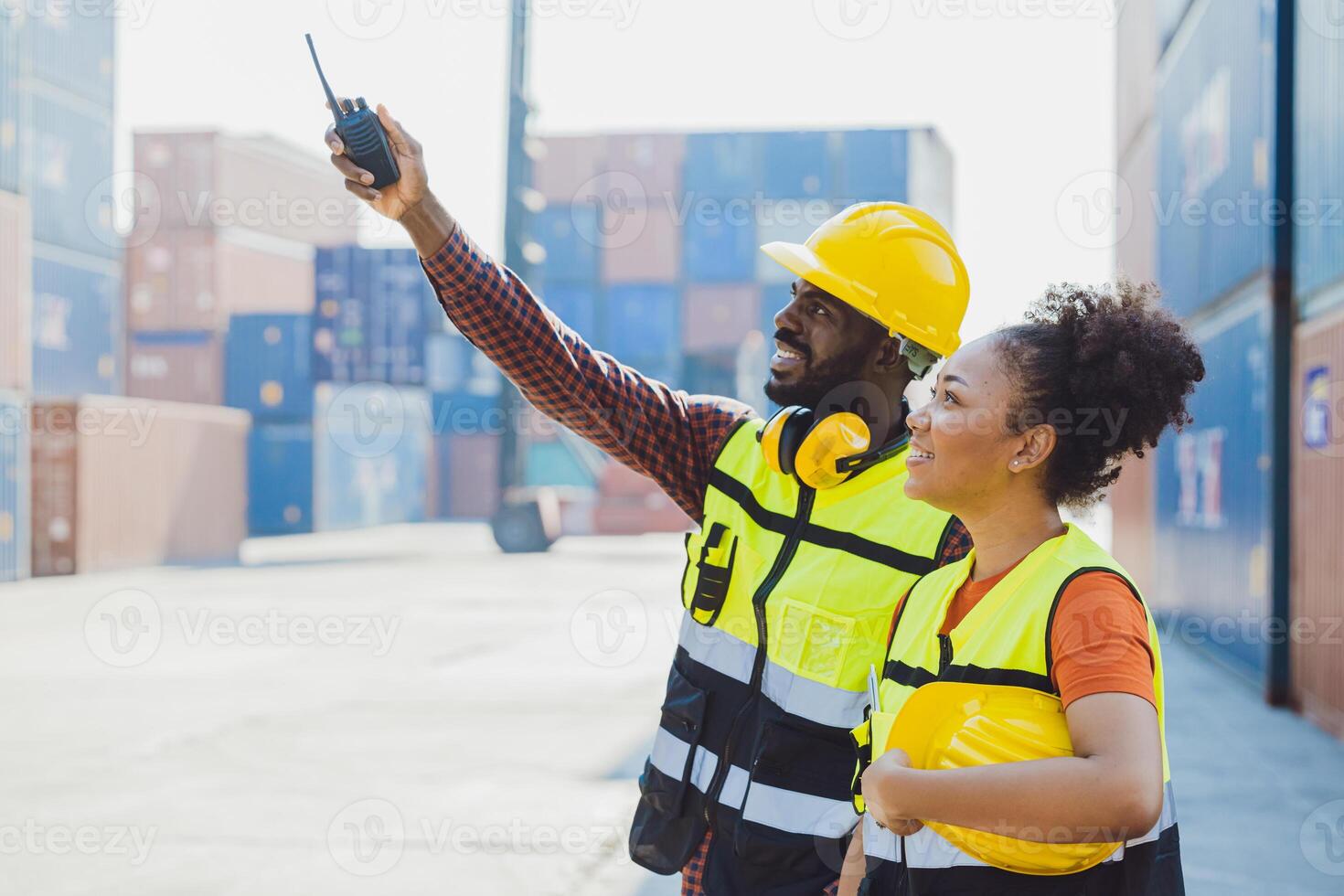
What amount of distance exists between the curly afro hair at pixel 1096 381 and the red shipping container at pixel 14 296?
59.9ft

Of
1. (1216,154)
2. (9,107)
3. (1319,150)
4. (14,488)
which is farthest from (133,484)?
(1319,150)

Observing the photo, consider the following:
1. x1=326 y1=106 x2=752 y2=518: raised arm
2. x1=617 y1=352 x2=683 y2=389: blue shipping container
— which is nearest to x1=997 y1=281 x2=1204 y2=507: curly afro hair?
x1=326 y1=106 x2=752 y2=518: raised arm

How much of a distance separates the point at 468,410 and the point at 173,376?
7759mm

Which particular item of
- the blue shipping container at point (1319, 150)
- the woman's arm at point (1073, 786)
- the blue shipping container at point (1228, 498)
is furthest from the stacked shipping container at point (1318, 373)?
the woman's arm at point (1073, 786)

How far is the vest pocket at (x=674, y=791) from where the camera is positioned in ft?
6.46

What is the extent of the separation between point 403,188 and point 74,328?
73.9 feet

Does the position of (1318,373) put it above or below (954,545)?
above

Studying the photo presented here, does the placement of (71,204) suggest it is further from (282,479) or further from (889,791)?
(889,791)

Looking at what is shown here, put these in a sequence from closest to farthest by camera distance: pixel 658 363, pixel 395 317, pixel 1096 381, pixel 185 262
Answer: pixel 1096 381
pixel 395 317
pixel 185 262
pixel 658 363

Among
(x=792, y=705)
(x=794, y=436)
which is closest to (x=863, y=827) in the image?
(x=792, y=705)

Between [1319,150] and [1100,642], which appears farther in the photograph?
[1319,150]

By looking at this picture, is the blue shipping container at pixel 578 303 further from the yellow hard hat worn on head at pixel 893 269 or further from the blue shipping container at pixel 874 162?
the yellow hard hat worn on head at pixel 893 269

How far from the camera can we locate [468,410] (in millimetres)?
35062

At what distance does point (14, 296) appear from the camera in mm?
17516
